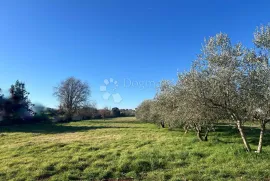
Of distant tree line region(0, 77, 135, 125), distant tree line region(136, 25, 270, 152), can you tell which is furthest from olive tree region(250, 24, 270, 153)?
distant tree line region(0, 77, 135, 125)

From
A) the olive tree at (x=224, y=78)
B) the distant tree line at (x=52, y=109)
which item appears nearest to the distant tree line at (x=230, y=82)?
the olive tree at (x=224, y=78)

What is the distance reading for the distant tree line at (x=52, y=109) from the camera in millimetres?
58125

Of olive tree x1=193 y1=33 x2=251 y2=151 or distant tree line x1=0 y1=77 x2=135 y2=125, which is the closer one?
olive tree x1=193 y1=33 x2=251 y2=151

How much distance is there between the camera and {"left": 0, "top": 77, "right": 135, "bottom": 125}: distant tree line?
58125mm

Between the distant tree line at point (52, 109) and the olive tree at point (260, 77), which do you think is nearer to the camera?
the olive tree at point (260, 77)

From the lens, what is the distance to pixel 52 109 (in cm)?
7756

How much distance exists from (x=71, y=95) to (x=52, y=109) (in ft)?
28.6

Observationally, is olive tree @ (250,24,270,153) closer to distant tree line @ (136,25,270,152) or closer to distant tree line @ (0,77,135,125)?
distant tree line @ (136,25,270,152)

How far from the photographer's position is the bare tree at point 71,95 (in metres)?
76.1

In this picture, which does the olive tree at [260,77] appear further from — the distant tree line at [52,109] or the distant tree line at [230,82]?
the distant tree line at [52,109]

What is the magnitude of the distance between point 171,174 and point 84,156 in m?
7.04

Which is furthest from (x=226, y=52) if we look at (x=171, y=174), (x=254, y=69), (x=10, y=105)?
(x=10, y=105)

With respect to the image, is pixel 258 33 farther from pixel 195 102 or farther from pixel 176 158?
pixel 176 158

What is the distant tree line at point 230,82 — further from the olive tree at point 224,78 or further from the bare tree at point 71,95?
the bare tree at point 71,95
